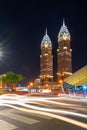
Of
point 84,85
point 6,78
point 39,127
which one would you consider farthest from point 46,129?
point 6,78

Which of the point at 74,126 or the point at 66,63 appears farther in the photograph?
the point at 66,63

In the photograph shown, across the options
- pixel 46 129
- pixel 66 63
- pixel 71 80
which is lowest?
pixel 46 129

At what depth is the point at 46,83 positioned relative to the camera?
7835 inches

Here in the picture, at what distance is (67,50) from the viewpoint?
199750 mm

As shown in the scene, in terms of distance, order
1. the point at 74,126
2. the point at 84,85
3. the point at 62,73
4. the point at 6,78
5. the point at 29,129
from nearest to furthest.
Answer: the point at 29,129
the point at 74,126
the point at 84,85
the point at 6,78
the point at 62,73

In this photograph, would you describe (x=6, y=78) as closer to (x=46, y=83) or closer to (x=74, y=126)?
(x=74, y=126)

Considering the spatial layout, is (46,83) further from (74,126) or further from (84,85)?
(74,126)

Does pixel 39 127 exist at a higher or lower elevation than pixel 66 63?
lower

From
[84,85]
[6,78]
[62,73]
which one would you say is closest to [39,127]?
[84,85]

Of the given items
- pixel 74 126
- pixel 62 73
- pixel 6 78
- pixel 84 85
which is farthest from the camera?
pixel 62 73

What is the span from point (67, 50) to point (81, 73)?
140 metres

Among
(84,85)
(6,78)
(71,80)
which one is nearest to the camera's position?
(84,85)

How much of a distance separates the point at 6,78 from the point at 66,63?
107 meters

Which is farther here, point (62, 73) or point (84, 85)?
point (62, 73)
